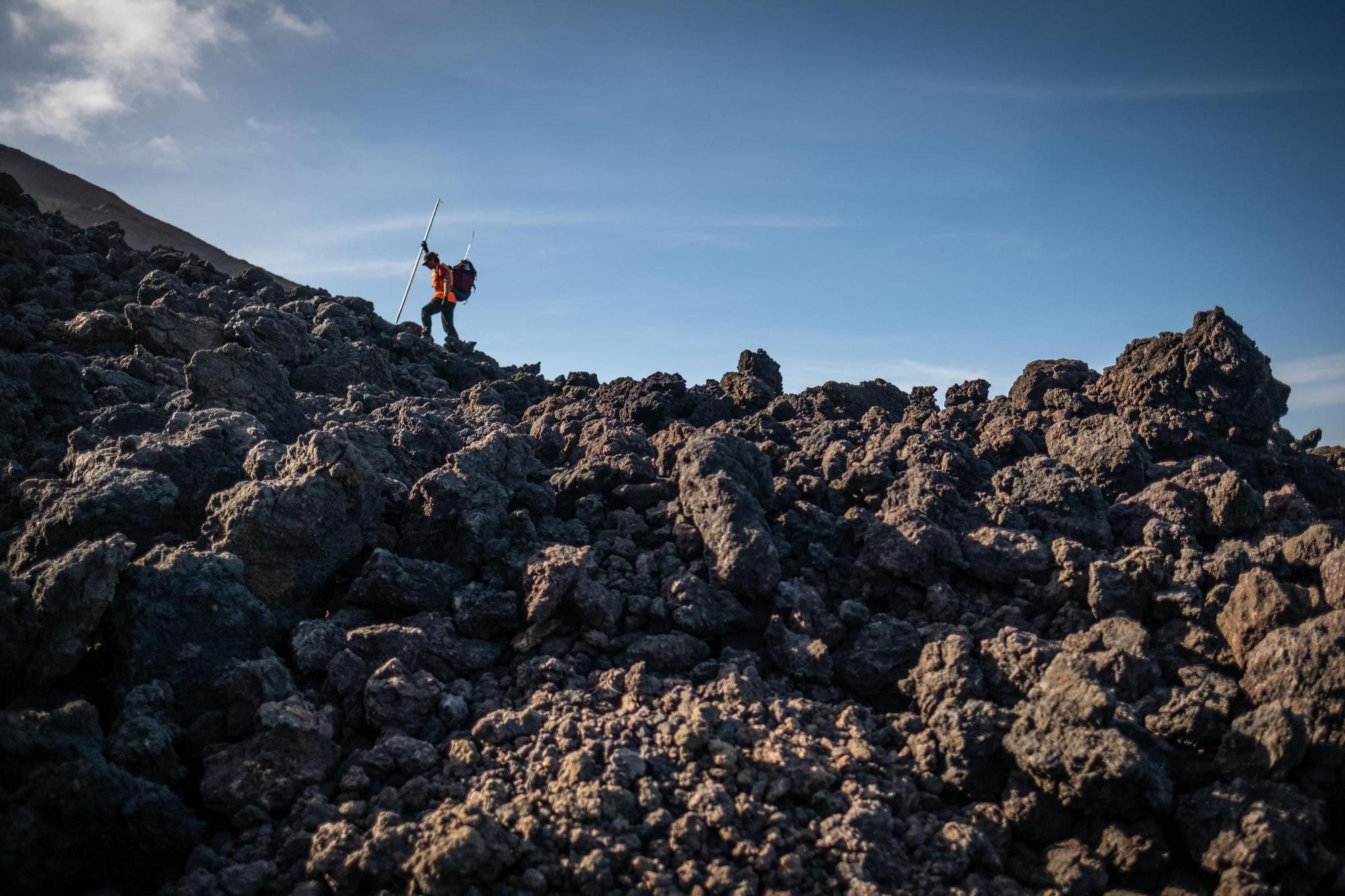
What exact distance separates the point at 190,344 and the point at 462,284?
747 cm

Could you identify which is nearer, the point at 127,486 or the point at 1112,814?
the point at 1112,814

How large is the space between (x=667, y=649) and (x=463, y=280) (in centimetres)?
1407

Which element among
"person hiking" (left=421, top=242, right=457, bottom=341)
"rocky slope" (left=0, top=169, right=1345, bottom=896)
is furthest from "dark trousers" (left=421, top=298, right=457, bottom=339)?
"rocky slope" (left=0, top=169, right=1345, bottom=896)

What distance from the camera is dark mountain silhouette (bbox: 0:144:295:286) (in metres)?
33.6

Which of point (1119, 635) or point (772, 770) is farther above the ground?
point (1119, 635)

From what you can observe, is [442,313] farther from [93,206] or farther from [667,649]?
[93,206]

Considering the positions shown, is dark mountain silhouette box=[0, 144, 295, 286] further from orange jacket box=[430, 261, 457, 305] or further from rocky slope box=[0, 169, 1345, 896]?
rocky slope box=[0, 169, 1345, 896]

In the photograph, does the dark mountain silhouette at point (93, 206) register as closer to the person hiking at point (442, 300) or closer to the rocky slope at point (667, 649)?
the person hiking at point (442, 300)

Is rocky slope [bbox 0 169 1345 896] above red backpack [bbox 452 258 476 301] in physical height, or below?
below

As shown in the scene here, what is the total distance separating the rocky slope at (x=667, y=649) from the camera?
4.16 metres

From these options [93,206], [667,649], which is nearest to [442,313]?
[667,649]

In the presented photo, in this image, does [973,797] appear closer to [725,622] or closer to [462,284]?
[725,622]

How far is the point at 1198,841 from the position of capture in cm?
430

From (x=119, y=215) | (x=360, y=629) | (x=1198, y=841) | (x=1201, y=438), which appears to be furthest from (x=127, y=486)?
(x=119, y=215)
